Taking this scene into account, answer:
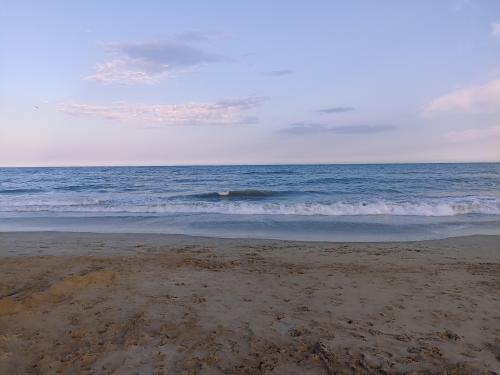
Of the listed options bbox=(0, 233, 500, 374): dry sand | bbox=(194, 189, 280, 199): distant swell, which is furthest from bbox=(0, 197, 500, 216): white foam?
bbox=(0, 233, 500, 374): dry sand

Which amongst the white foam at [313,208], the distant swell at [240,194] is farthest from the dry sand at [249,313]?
the distant swell at [240,194]

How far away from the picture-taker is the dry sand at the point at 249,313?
3407 millimetres

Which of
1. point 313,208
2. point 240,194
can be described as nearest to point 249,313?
point 313,208

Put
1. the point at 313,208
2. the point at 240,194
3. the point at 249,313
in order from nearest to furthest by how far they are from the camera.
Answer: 1. the point at 249,313
2. the point at 313,208
3. the point at 240,194

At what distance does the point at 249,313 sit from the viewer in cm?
452

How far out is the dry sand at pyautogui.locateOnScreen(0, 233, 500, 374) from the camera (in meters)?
3.41

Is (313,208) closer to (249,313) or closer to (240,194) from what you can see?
(240,194)

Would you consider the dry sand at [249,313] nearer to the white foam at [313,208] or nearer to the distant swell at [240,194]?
the white foam at [313,208]

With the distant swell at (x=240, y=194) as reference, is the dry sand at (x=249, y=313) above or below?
above

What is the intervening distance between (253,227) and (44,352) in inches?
337

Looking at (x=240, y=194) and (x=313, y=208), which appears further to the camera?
(x=240, y=194)

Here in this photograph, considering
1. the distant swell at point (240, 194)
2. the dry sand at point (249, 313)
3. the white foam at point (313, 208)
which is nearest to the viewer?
the dry sand at point (249, 313)

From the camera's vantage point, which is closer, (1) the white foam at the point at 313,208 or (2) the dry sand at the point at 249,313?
(2) the dry sand at the point at 249,313

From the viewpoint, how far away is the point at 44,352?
11.8 feet
